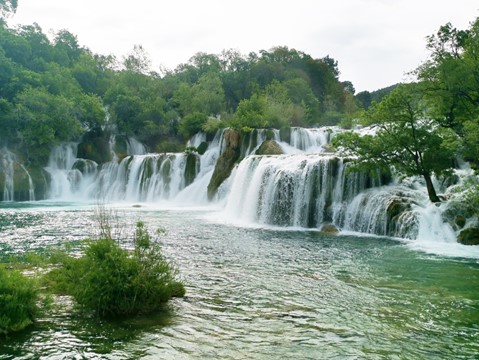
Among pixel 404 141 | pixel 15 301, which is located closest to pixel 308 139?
pixel 404 141

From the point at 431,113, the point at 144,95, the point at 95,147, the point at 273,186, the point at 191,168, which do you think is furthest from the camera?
the point at 144,95

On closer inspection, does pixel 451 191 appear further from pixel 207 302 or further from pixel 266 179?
pixel 207 302

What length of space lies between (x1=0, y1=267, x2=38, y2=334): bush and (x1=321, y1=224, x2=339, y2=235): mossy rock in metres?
13.8

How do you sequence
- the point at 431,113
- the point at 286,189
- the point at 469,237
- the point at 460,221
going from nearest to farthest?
the point at 469,237 → the point at 460,221 → the point at 431,113 → the point at 286,189

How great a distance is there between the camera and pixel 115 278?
7.36 m

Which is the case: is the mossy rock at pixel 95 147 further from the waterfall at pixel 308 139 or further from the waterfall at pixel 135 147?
the waterfall at pixel 308 139

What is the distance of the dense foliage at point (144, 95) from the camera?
40250mm

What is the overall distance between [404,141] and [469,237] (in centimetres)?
452

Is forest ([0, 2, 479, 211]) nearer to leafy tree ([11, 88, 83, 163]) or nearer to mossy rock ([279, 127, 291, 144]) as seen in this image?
leafy tree ([11, 88, 83, 163])

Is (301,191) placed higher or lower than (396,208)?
higher

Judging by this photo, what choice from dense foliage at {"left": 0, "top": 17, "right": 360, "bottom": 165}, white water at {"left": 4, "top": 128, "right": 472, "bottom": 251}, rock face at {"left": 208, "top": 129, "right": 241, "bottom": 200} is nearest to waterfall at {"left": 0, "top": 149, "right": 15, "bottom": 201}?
white water at {"left": 4, "top": 128, "right": 472, "bottom": 251}

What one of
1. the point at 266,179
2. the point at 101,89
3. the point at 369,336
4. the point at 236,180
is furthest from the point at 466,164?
the point at 101,89

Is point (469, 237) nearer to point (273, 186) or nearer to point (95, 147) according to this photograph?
point (273, 186)

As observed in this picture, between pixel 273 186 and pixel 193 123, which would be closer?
pixel 273 186
